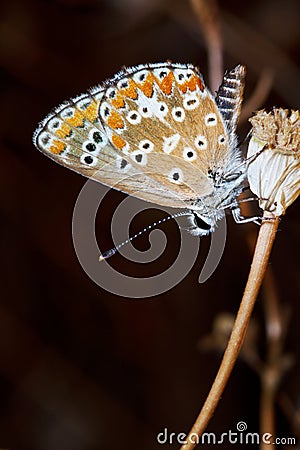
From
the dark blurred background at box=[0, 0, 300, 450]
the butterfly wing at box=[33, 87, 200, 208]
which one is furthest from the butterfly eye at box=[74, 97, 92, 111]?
the dark blurred background at box=[0, 0, 300, 450]

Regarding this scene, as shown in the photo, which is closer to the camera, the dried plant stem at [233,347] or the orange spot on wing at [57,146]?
the dried plant stem at [233,347]

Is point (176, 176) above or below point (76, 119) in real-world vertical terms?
below

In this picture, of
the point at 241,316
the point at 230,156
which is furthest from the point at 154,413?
the point at 241,316

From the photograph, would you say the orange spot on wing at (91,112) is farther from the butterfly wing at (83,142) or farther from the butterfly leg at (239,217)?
the butterfly leg at (239,217)

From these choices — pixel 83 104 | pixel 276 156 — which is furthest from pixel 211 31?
pixel 276 156

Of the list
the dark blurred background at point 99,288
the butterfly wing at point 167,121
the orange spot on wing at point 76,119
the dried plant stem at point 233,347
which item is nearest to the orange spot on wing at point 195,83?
the butterfly wing at point 167,121

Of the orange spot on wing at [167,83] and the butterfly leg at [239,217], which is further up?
the orange spot on wing at [167,83]

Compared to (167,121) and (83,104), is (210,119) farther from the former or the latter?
(83,104)
